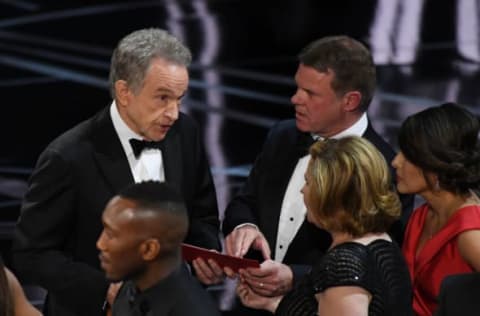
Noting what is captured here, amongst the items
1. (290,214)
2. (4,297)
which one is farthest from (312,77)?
(4,297)

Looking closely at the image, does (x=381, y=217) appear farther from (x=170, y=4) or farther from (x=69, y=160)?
(x=170, y=4)

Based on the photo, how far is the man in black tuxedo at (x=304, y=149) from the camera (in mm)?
4180

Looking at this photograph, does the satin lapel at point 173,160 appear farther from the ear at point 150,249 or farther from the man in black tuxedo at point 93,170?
the ear at point 150,249

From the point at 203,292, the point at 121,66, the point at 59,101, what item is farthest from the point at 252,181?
the point at 59,101

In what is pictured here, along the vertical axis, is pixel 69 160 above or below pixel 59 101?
above

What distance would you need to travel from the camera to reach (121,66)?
12.7 feet

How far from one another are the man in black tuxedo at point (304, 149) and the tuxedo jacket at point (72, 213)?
1.26 feet

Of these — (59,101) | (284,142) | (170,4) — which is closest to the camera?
(284,142)

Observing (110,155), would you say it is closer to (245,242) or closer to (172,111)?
(172,111)

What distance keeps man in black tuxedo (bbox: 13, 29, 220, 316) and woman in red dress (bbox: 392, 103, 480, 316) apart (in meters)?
0.80

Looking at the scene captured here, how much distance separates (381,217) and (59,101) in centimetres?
Result: 436

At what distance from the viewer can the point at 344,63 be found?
4.29 m

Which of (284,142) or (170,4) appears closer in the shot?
(284,142)

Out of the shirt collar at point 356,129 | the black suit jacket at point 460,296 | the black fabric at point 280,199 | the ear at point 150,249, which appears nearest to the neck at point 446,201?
the black fabric at point 280,199
